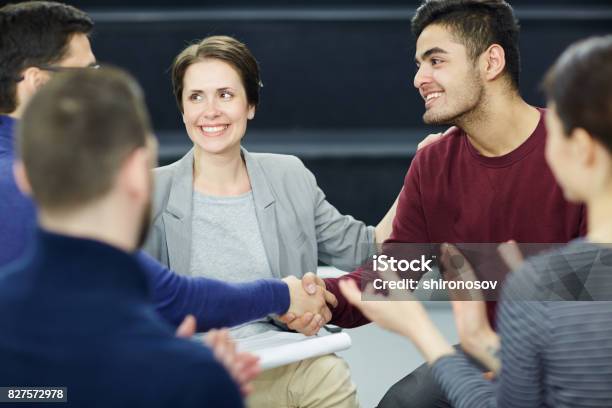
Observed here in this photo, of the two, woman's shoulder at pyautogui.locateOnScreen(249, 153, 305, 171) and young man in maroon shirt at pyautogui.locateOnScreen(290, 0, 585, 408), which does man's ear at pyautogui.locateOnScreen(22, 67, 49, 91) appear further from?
young man in maroon shirt at pyautogui.locateOnScreen(290, 0, 585, 408)

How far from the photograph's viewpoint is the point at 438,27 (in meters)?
2.43

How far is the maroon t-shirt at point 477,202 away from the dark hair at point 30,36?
0.88m

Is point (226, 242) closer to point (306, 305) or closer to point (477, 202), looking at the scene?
point (306, 305)

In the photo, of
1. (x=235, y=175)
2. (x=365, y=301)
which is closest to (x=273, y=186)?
(x=235, y=175)

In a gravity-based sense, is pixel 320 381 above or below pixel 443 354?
below

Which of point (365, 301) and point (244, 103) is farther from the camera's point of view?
point (244, 103)

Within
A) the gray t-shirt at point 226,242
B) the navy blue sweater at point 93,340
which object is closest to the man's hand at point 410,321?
the navy blue sweater at point 93,340

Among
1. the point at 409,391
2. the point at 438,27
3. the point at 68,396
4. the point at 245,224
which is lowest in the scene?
the point at 409,391

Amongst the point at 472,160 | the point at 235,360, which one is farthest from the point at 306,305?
the point at 235,360

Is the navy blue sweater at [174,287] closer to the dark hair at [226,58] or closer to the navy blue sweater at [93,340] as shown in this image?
the dark hair at [226,58]

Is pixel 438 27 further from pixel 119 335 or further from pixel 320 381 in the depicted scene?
pixel 119 335

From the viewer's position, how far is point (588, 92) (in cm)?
124

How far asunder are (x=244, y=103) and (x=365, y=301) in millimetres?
990

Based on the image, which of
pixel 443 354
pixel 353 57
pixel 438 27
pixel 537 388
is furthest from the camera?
pixel 353 57
